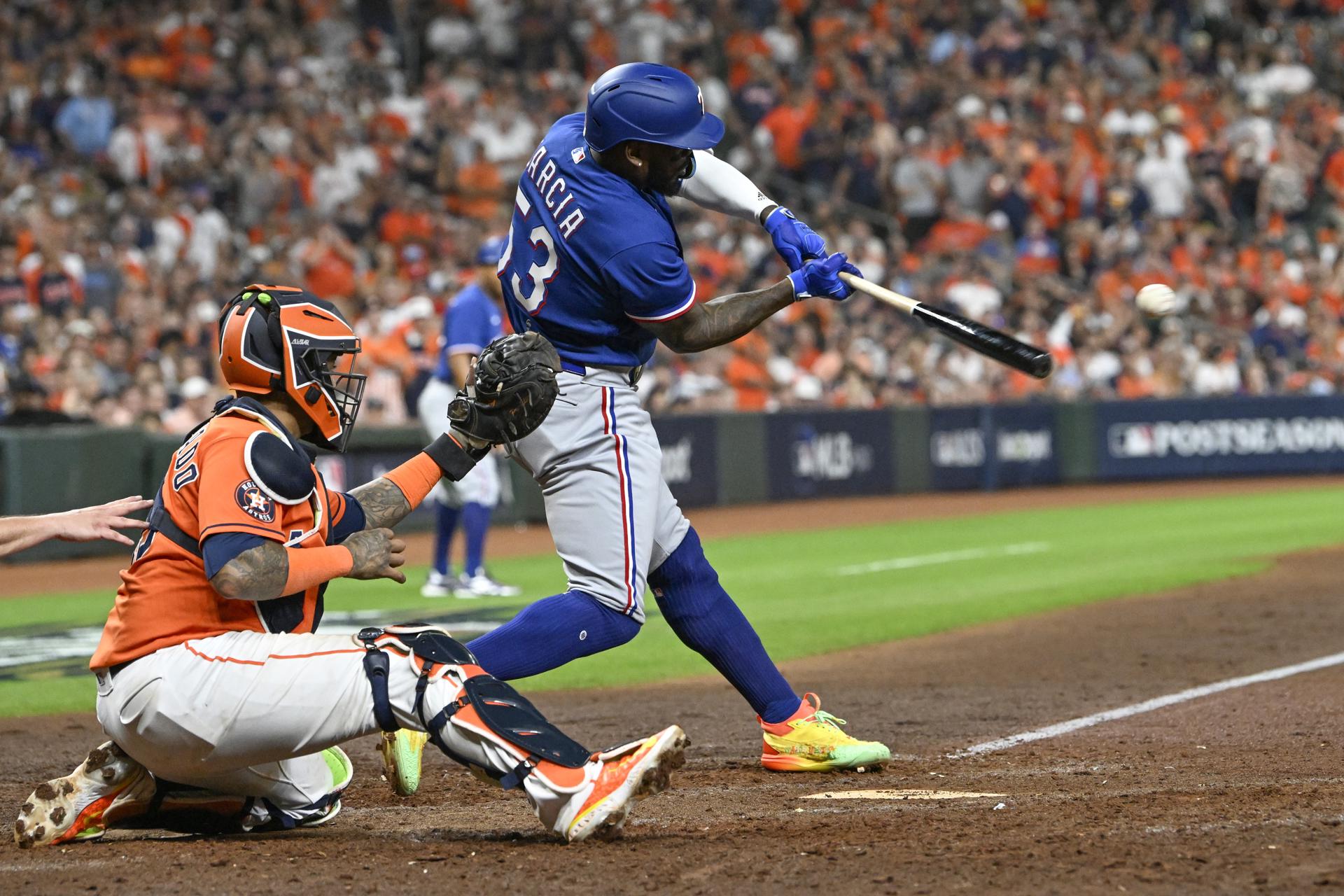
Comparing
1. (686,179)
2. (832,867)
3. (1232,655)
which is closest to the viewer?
(832,867)

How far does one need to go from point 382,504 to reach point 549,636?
26.8 inches

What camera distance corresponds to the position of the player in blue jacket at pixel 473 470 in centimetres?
1033

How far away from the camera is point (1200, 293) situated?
2302 centimetres

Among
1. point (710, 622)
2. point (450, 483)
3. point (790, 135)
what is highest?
point (790, 135)

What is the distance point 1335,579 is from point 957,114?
13.5m

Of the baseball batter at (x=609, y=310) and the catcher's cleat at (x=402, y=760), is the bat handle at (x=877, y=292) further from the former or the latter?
the catcher's cleat at (x=402, y=760)

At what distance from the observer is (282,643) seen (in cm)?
407

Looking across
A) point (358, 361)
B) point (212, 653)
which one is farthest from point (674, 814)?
point (358, 361)

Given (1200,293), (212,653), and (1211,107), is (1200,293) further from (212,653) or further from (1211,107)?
(212,653)

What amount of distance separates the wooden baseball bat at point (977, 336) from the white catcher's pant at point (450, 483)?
18.4ft

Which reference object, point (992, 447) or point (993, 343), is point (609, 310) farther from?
point (992, 447)

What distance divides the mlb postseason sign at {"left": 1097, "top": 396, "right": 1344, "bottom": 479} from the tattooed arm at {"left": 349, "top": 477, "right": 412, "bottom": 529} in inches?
713

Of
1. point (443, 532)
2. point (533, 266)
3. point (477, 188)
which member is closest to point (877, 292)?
point (533, 266)

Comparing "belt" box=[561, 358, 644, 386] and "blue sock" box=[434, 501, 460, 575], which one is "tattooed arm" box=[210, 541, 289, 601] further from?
"blue sock" box=[434, 501, 460, 575]
